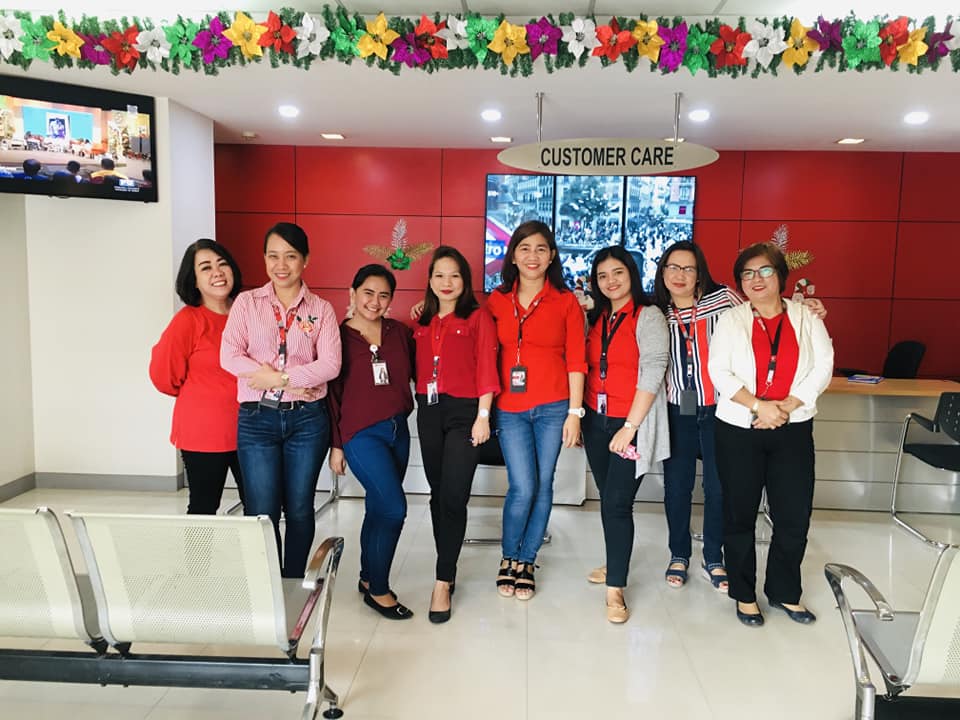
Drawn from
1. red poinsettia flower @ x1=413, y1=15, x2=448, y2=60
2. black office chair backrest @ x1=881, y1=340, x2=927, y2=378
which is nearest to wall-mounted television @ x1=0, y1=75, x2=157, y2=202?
red poinsettia flower @ x1=413, y1=15, x2=448, y2=60

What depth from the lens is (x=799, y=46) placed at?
336cm

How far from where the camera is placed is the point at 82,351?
15.3 ft

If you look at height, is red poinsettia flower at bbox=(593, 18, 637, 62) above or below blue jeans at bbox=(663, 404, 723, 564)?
above

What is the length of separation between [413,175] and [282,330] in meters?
4.08

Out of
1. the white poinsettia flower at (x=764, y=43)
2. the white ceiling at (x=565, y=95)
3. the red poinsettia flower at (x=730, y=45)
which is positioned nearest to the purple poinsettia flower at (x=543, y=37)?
the white ceiling at (x=565, y=95)

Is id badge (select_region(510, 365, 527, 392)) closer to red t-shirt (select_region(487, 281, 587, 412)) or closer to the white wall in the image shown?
red t-shirt (select_region(487, 281, 587, 412))

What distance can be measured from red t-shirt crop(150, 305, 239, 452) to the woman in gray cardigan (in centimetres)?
157

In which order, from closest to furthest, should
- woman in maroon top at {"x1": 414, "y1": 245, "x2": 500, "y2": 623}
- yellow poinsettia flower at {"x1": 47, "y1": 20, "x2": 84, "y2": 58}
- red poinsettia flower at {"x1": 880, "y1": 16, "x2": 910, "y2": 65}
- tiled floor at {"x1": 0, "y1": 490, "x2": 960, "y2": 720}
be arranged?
1. tiled floor at {"x1": 0, "y1": 490, "x2": 960, "y2": 720}
2. woman in maroon top at {"x1": 414, "y1": 245, "x2": 500, "y2": 623}
3. red poinsettia flower at {"x1": 880, "y1": 16, "x2": 910, "y2": 65}
4. yellow poinsettia flower at {"x1": 47, "y1": 20, "x2": 84, "y2": 58}

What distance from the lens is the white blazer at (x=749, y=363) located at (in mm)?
2777

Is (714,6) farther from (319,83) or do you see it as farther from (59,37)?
(59,37)

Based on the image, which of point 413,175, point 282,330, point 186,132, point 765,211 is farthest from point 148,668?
point 765,211

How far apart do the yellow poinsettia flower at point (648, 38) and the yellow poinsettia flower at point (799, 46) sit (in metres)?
0.63

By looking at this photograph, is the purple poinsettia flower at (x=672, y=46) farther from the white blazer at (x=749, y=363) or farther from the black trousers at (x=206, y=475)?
the black trousers at (x=206, y=475)

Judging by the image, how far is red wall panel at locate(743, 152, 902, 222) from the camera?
242 inches
